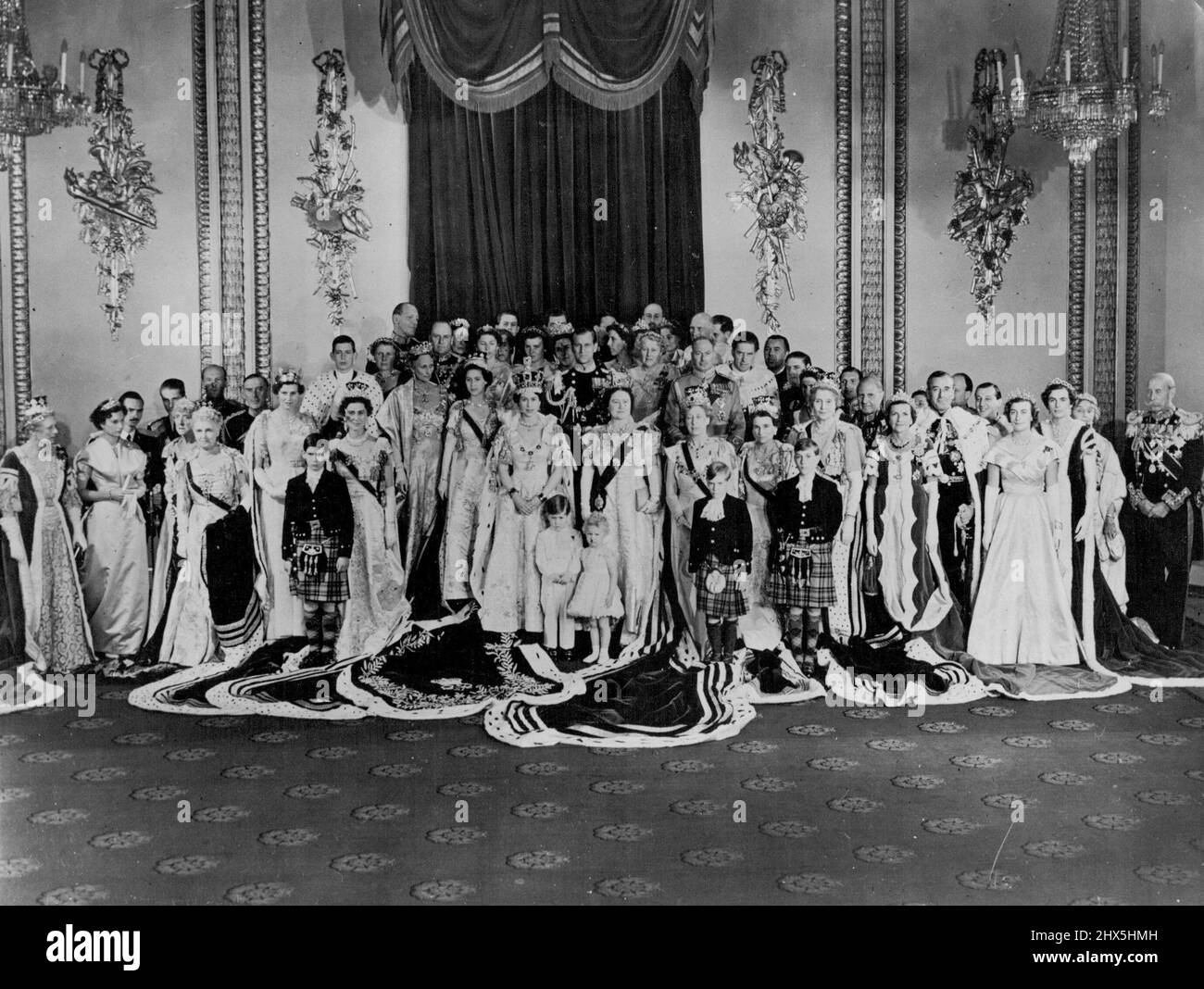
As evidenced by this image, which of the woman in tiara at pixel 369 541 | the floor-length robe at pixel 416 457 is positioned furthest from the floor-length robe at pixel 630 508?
the woman in tiara at pixel 369 541

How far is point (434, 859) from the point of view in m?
4.37

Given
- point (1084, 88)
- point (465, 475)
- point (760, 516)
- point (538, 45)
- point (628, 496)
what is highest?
point (538, 45)

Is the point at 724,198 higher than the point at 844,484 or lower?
higher

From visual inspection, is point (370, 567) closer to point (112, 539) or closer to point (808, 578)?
point (112, 539)

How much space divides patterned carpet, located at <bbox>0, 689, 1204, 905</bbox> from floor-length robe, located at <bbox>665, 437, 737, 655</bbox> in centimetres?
100

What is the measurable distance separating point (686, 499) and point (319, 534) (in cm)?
183

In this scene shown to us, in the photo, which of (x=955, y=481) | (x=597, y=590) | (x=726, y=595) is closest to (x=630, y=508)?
(x=597, y=590)

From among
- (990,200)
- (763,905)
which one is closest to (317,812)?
(763,905)

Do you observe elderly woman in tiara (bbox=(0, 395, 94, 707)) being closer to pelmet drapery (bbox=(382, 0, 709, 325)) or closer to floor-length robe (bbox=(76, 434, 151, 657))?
floor-length robe (bbox=(76, 434, 151, 657))


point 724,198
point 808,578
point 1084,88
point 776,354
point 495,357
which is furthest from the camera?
point 724,198

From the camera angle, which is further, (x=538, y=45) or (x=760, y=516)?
(x=538, y=45)

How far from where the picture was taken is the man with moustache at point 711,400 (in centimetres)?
688

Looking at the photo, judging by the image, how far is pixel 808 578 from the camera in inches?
251

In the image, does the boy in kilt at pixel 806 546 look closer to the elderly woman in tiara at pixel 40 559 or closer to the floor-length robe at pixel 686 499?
the floor-length robe at pixel 686 499
